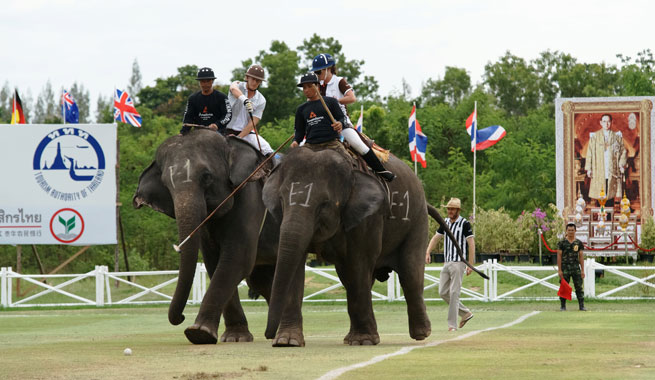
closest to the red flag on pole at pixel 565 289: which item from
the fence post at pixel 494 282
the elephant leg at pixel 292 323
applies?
the fence post at pixel 494 282

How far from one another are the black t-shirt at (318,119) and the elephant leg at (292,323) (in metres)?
1.49

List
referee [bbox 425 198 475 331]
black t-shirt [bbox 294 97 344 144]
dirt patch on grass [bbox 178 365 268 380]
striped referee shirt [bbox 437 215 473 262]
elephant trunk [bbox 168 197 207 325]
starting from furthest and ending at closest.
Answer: striped referee shirt [bbox 437 215 473 262], referee [bbox 425 198 475 331], elephant trunk [bbox 168 197 207 325], black t-shirt [bbox 294 97 344 144], dirt patch on grass [bbox 178 365 268 380]

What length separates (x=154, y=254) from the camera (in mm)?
65125

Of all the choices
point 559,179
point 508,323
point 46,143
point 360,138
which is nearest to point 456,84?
point 559,179

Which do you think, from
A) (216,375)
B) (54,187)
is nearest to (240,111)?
(216,375)

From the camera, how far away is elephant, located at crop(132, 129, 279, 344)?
600 inches

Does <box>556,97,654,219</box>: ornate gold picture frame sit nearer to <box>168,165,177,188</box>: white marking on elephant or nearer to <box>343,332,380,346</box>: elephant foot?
<box>168,165,177,188</box>: white marking on elephant

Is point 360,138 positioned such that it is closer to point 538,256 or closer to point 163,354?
point 163,354

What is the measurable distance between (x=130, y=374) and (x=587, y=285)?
886 inches

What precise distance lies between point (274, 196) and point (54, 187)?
2393 centimetres

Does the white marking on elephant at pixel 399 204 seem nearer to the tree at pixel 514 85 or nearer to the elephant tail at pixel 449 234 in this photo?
the elephant tail at pixel 449 234

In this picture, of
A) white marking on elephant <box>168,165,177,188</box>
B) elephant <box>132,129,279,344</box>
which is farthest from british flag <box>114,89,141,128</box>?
white marking on elephant <box>168,165,177,188</box>

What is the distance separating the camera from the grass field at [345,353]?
10867 mm

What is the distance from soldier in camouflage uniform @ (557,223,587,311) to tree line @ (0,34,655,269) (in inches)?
1069
